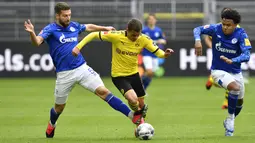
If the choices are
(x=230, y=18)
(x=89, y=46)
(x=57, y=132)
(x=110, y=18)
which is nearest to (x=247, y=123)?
(x=230, y=18)

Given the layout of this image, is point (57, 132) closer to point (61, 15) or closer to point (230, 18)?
point (61, 15)

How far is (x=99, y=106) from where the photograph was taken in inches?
703

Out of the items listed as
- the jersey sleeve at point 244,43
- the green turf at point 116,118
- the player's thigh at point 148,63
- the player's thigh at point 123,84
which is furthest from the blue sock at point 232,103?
the player's thigh at point 148,63

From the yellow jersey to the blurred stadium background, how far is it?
3.85 ft

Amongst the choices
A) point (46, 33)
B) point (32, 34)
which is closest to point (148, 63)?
point (46, 33)

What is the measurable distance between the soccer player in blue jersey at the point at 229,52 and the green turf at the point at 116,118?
610mm

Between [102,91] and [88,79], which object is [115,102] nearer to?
[102,91]

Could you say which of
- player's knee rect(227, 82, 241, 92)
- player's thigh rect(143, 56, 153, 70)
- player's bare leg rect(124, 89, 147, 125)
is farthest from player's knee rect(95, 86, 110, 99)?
player's thigh rect(143, 56, 153, 70)

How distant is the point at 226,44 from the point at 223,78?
0.61 m

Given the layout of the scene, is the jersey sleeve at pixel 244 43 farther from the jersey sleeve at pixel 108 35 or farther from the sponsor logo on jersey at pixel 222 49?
the jersey sleeve at pixel 108 35

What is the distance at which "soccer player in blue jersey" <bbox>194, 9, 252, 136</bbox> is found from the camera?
11570 mm

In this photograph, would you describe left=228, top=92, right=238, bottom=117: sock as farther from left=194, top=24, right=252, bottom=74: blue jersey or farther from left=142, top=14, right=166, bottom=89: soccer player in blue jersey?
left=142, top=14, right=166, bottom=89: soccer player in blue jersey

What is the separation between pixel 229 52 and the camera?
39.0ft

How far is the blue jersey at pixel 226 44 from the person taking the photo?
11.8 m
